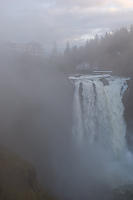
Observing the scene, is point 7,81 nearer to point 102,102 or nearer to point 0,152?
point 102,102

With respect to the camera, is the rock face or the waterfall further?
the waterfall

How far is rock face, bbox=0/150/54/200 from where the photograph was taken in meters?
8.51

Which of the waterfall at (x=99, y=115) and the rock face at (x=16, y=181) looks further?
the waterfall at (x=99, y=115)

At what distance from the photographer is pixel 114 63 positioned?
3872 cm

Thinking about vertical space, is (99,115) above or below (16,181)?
above

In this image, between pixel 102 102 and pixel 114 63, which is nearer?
pixel 102 102

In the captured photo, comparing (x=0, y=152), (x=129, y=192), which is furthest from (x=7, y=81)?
(x=129, y=192)

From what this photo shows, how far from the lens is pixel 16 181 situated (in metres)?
9.01

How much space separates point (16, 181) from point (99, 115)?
11.9 meters

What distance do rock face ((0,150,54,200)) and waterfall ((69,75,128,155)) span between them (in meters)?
9.52

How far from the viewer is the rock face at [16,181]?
8508 mm

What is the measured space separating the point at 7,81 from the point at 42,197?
500 inches

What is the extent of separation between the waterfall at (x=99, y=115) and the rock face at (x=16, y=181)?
31.2 ft

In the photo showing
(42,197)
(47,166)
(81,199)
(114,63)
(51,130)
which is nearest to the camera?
(42,197)
